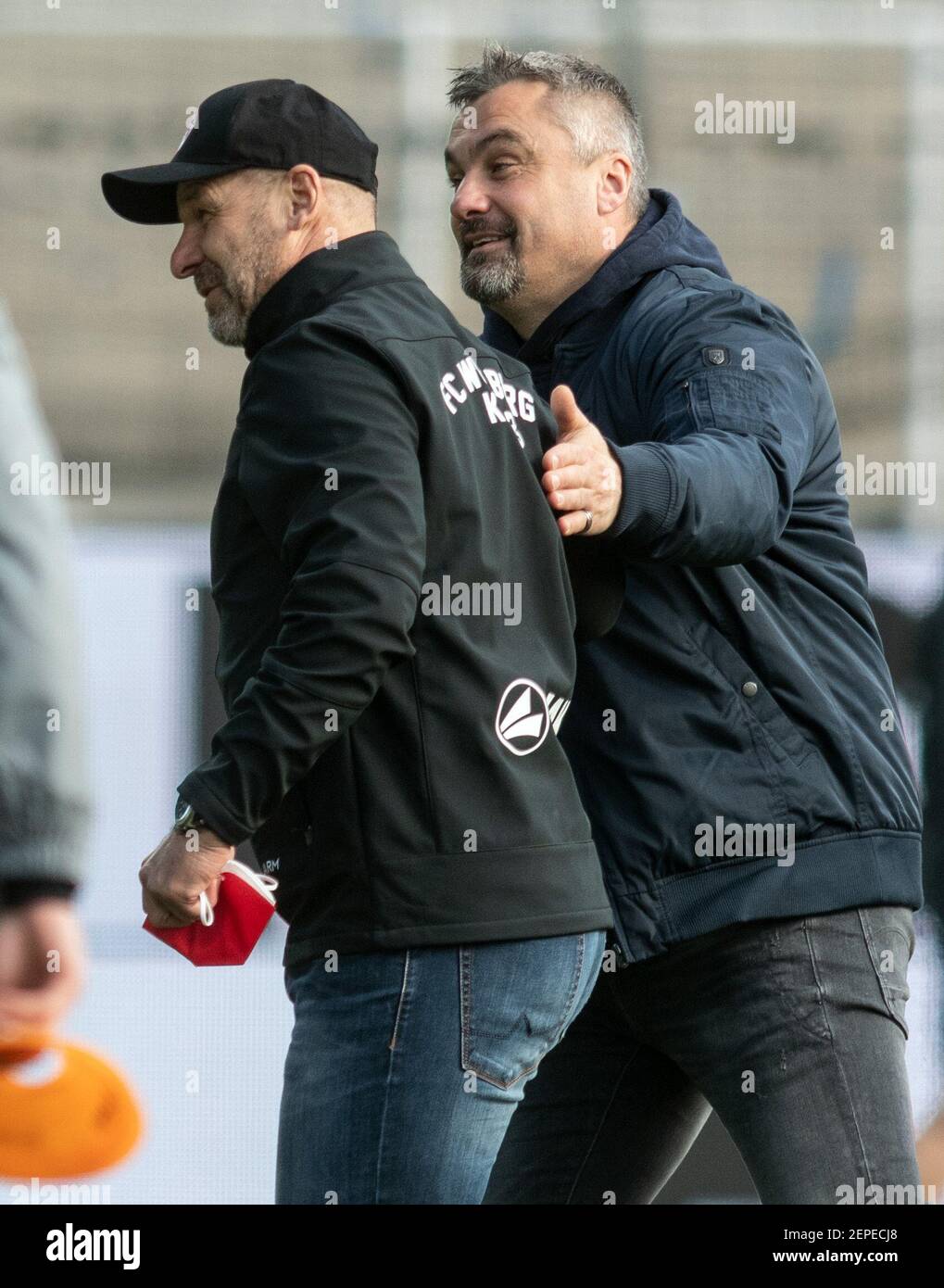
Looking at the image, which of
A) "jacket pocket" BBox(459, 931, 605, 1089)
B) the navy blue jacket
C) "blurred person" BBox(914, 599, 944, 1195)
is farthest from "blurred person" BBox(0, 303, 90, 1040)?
"blurred person" BBox(914, 599, 944, 1195)

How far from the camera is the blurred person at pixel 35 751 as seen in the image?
0.98 metres

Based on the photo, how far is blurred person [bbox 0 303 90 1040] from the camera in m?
0.98

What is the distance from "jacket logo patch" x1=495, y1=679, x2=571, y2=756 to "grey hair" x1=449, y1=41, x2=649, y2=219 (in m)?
0.68

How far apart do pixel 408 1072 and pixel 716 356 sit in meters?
0.70

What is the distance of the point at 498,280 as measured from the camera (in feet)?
6.36

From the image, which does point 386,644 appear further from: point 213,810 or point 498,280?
point 498,280

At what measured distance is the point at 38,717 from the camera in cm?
98

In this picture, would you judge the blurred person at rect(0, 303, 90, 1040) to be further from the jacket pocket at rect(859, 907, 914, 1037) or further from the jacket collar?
the jacket pocket at rect(859, 907, 914, 1037)

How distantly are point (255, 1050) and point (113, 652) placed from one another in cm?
86

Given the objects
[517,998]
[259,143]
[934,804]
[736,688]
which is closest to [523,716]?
[517,998]

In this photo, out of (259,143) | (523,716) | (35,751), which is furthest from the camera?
(259,143)

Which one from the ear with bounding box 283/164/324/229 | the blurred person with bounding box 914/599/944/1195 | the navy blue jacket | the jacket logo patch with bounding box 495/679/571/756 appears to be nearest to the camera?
the jacket logo patch with bounding box 495/679/571/756

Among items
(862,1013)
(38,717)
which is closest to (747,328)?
(862,1013)

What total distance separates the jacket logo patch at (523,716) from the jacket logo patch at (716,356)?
367 mm
